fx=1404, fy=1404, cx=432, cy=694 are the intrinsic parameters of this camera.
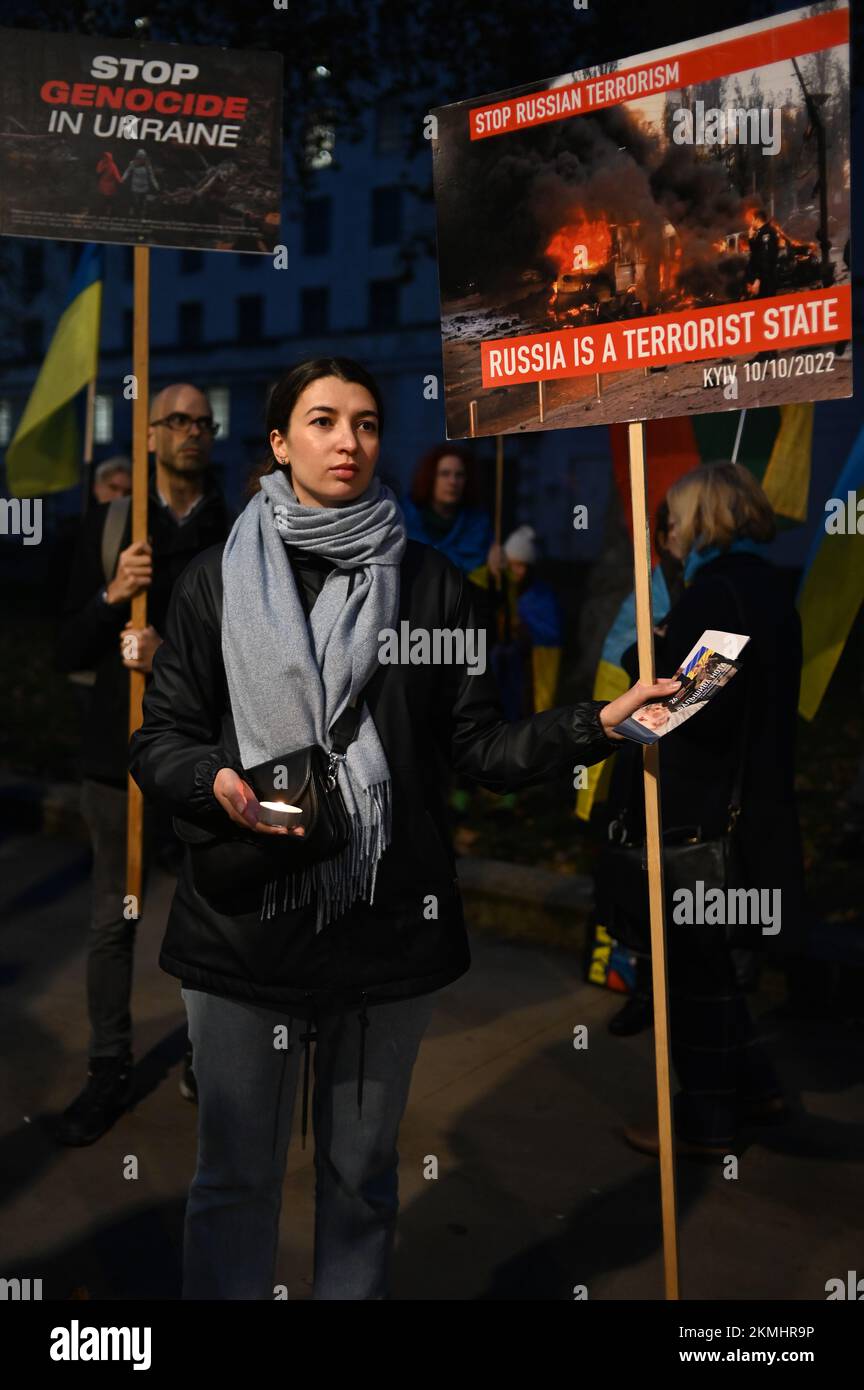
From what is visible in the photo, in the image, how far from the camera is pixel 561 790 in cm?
821

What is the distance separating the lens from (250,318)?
46.6m

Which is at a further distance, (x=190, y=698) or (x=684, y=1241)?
(x=684, y=1241)

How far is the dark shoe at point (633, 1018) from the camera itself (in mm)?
4973

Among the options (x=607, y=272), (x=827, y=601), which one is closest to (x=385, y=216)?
(x=827, y=601)

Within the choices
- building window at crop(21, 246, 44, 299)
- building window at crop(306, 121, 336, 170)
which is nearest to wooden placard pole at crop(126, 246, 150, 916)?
building window at crop(306, 121, 336, 170)

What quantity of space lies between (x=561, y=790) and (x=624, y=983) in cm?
295

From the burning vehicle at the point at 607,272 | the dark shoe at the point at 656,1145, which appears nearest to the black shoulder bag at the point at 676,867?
the dark shoe at the point at 656,1145

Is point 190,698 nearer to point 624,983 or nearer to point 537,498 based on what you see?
point 624,983

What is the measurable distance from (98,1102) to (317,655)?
2.21 m

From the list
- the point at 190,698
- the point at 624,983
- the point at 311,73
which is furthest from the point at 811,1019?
the point at 311,73

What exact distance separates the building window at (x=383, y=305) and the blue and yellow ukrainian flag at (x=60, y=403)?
3788 centimetres

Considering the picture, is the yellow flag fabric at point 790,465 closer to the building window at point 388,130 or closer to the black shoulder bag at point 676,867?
the black shoulder bag at point 676,867

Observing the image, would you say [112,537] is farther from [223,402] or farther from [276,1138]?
[223,402]
